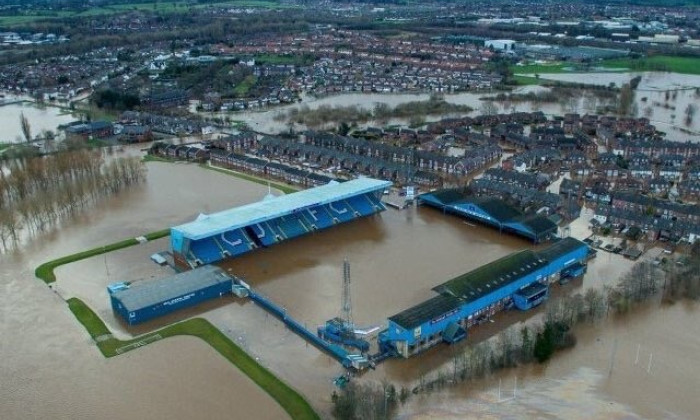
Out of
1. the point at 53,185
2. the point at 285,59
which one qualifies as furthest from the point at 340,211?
the point at 285,59

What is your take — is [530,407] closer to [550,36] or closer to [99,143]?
[99,143]

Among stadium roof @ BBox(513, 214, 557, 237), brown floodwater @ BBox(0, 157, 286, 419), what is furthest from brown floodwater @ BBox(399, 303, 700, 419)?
stadium roof @ BBox(513, 214, 557, 237)

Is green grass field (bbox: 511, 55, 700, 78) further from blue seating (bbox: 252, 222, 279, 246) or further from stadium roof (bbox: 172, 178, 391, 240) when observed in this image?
blue seating (bbox: 252, 222, 279, 246)

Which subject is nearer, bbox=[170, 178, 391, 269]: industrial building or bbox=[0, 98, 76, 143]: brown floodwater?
bbox=[170, 178, 391, 269]: industrial building

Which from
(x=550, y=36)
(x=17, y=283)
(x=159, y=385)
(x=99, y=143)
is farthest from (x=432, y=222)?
(x=550, y=36)

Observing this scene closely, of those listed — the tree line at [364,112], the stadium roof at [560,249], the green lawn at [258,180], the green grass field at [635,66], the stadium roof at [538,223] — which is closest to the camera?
the stadium roof at [560,249]

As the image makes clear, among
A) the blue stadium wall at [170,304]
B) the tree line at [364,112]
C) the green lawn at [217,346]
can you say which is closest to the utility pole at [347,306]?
the green lawn at [217,346]

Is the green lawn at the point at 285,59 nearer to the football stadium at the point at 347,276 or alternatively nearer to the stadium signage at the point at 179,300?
the football stadium at the point at 347,276
